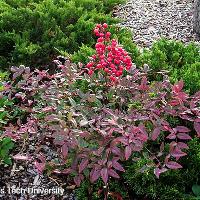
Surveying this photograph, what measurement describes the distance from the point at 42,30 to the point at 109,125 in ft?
7.81

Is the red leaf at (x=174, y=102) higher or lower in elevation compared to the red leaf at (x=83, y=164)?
higher

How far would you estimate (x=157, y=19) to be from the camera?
5.54m

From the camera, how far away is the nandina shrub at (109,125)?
2641 mm

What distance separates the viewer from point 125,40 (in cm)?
430

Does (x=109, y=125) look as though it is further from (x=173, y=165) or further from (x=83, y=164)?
(x=173, y=165)

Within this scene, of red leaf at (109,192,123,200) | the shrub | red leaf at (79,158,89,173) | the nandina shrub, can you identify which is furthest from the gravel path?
red leaf at (79,158,89,173)

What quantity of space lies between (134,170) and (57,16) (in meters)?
2.72

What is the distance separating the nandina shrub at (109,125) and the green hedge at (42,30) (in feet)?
4.25

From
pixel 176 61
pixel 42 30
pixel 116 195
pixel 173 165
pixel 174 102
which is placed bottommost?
pixel 116 195

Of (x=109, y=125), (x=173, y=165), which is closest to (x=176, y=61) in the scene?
(x=109, y=125)

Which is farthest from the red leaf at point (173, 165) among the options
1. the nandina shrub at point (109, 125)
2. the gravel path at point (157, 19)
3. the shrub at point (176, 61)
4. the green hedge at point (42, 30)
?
the gravel path at point (157, 19)

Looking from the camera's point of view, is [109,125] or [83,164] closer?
[83,164]

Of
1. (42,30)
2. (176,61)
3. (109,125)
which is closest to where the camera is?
(109,125)

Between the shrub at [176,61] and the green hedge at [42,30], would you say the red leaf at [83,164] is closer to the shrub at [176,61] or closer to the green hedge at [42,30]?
the shrub at [176,61]
